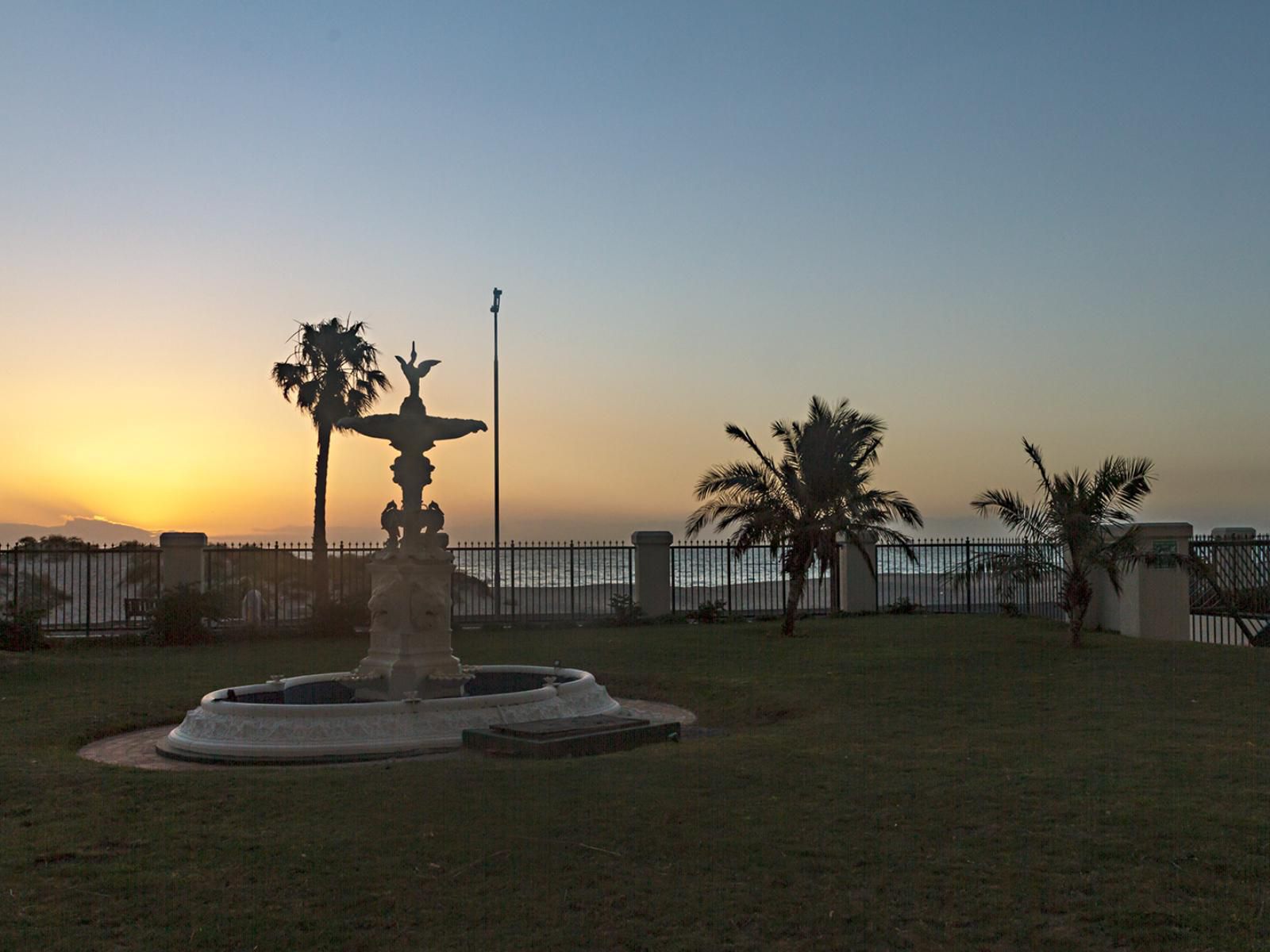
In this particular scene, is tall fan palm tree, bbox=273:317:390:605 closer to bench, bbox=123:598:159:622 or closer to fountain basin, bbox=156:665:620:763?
bench, bbox=123:598:159:622

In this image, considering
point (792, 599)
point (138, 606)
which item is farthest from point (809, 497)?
point (138, 606)

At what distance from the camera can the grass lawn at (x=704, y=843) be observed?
523cm

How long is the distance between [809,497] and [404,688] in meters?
11.7

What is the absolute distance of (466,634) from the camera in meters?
22.3

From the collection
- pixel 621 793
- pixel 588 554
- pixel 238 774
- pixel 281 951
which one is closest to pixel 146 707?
pixel 238 774

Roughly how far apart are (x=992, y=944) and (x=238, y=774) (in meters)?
6.04

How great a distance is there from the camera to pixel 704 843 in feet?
21.2

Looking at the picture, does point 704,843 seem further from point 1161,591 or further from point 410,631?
point 1161,591

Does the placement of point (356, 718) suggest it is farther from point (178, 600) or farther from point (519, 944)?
point (178, 600)

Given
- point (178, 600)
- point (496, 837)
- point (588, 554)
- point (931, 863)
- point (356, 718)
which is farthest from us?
point (588, 554)

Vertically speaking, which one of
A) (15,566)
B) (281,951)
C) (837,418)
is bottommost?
(281,951)

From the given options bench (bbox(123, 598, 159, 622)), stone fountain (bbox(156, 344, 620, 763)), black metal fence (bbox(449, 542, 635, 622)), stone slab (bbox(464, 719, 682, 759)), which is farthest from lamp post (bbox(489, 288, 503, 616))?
stone slab (bbox(464, 719, 682, 759))

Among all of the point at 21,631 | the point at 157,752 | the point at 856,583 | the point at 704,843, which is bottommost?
the point at 157,752

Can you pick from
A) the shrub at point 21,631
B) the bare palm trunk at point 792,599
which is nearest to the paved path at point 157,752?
the bare palm trunk at point 792,599
